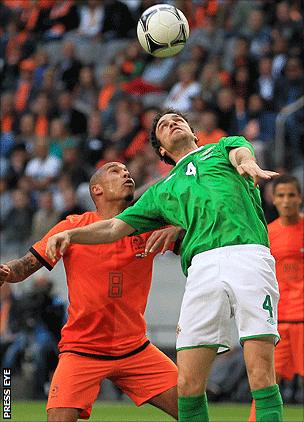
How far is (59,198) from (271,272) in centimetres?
1014

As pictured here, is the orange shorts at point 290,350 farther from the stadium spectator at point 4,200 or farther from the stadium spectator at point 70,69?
the stadium spectator at point 70,69

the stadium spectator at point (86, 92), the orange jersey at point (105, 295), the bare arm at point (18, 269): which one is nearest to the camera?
the bare arm at point (18, 269)

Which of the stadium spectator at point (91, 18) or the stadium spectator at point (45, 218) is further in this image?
the stadium spectator at point (91, 18)

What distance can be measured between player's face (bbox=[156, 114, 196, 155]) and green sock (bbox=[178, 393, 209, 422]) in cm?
164

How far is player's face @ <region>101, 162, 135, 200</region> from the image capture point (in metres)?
7.26

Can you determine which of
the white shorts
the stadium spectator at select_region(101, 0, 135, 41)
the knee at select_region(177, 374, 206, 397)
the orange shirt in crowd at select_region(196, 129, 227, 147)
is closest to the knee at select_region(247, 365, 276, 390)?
the white shorts

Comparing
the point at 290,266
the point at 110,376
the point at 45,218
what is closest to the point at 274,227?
the point at 290,266

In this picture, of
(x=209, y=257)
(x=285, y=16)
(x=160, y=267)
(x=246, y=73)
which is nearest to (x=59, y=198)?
(x=160, y=267)

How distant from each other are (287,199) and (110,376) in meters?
3.13

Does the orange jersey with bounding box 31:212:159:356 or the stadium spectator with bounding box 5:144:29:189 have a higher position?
the stadium spectator with bounding box 5:144:29:189

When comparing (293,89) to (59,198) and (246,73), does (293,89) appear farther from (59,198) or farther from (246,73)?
(59,198)

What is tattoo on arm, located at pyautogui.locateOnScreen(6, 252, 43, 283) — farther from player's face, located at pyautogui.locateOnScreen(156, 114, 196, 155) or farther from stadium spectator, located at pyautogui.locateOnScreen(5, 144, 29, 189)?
stadium spectator, located at pyautogui.locateOnScreen(5, 144, 29, 189)

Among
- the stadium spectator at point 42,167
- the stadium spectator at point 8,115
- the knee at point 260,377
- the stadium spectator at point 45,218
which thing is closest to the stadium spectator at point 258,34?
the stadium spectator at point 42,167

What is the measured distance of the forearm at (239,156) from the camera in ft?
19.1
